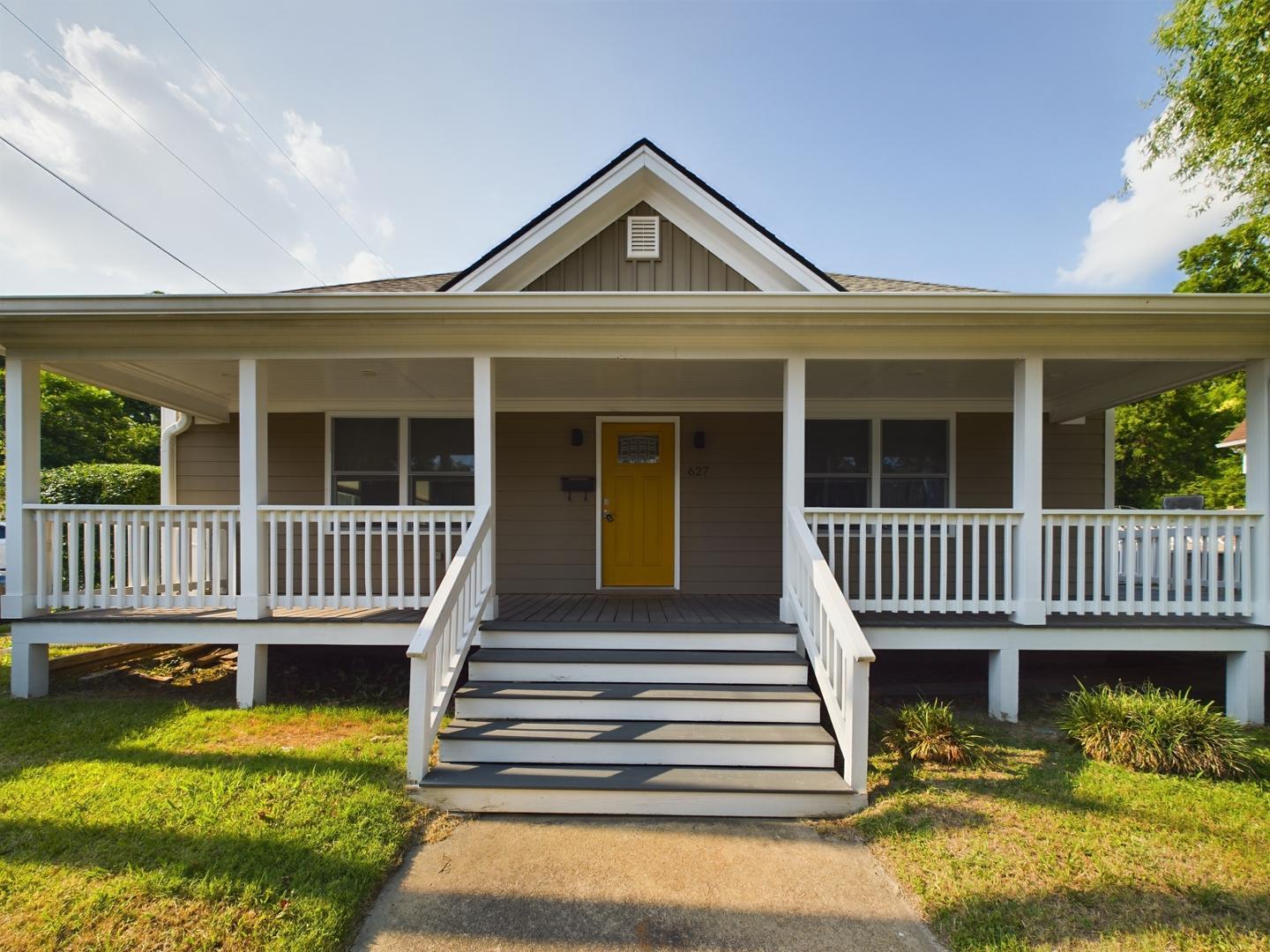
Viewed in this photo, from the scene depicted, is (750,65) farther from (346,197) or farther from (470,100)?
(346,197)

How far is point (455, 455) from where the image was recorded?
660cm

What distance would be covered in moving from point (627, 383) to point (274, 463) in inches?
171

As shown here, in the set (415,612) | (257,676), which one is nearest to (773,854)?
(415,612)

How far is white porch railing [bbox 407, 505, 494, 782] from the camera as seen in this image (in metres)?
3.10

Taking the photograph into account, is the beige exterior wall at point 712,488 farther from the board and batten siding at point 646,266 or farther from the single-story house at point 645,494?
the board and batten siding at point 646,266

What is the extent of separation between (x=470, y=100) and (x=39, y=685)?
8390 mm

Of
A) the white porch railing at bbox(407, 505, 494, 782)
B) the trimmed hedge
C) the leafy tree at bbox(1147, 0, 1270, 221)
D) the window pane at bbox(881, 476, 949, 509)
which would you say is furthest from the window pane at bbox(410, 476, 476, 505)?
the leafy tree at bbox(1147, 0, 1270, 221)

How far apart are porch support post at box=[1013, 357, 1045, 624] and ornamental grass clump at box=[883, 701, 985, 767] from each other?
1.16m

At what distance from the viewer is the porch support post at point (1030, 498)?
4293 mm

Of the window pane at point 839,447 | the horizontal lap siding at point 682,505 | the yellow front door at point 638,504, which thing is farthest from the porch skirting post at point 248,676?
the window pane at point 839,447

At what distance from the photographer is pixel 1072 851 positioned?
2.66 meters

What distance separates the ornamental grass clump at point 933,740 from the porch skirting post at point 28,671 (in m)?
6.50

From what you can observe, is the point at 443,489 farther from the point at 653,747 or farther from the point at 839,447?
the point at 839,447

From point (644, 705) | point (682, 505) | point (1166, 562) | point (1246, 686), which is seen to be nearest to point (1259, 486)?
point (1166, 562)
